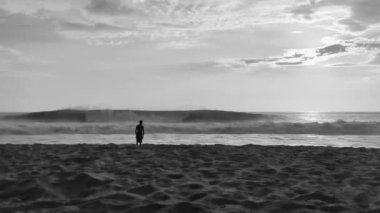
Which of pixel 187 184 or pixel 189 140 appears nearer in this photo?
pixel 187 184

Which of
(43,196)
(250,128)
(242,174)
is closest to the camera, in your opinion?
(43,196)

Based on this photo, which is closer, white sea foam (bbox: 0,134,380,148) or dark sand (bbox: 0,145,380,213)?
dark sand (bbox: 0,145,380,213)

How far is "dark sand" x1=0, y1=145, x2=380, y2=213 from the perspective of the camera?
452cm

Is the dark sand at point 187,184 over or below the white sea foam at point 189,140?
over

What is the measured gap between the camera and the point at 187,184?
5.73 m

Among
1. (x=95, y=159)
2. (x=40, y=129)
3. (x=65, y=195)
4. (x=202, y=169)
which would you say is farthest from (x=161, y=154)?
(x=40, y=129)

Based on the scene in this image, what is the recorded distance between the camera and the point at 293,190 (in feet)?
17.7

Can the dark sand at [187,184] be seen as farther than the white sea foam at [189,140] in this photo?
No

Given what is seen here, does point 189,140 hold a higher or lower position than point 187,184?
lower

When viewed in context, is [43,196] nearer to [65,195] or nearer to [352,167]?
[65,195]

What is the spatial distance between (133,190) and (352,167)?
4791mm

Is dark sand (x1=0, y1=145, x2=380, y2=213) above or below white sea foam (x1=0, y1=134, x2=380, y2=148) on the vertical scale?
above

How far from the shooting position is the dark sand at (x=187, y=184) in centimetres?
452

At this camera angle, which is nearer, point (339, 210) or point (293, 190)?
point (339, 210)
